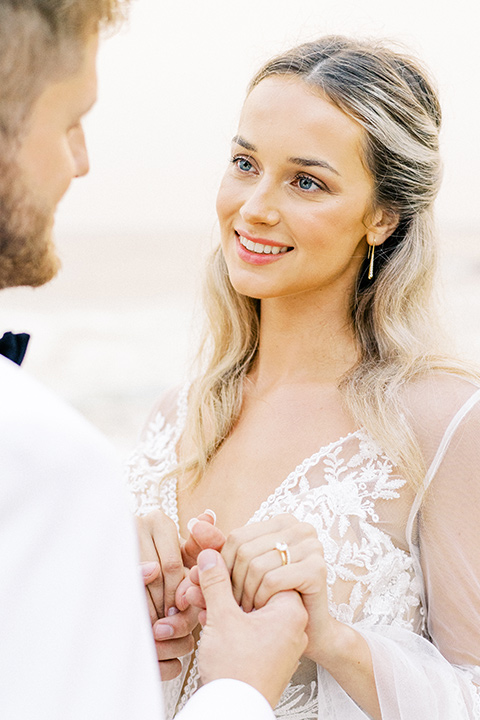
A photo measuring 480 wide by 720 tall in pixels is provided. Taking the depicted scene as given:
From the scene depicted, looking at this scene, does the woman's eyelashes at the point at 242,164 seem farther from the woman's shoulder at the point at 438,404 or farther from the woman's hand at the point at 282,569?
the woman's hand at the point at 282,569

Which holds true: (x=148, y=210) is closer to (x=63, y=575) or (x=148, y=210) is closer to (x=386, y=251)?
(x=386, y=251)

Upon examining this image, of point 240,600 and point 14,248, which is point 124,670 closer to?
point 14,248

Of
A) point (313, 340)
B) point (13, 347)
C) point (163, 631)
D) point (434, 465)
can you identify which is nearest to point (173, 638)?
point (163, 631)

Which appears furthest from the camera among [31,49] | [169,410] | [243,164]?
[169,410]

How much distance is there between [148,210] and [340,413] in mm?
12687

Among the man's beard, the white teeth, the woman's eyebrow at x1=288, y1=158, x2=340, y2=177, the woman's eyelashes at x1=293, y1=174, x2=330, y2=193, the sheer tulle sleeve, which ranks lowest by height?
the sheer tulle sleeve

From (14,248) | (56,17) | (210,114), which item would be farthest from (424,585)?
(210,114)

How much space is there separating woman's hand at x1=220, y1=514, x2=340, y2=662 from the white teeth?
2.65ft

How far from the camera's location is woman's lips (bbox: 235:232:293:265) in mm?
2352

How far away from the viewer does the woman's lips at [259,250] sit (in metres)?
2.35

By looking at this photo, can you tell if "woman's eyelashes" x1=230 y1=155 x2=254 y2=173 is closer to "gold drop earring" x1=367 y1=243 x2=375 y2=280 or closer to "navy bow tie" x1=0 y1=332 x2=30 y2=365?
"gold drop earring" x1=367 y1=243 x2=375 y2=280

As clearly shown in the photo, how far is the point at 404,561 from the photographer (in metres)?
2.12

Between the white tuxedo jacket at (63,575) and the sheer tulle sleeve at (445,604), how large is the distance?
1148 millimetres

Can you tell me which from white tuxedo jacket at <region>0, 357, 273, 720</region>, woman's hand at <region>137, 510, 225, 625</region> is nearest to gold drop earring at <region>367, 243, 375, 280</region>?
woman's hand at <region>137, 510, 225, 625</region>
